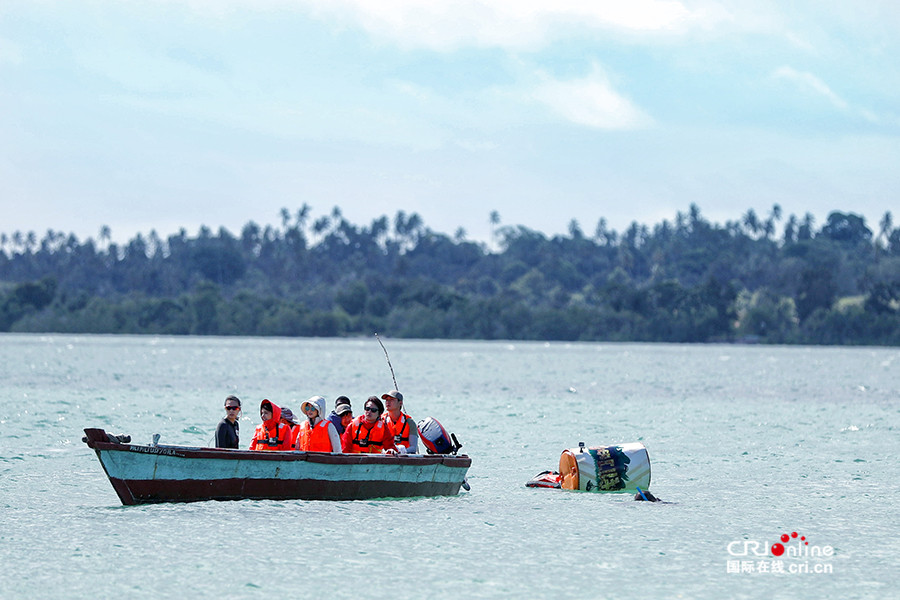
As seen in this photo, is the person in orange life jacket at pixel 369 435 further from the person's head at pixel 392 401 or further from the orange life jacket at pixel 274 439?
the orange life jacket at pixel 274 439

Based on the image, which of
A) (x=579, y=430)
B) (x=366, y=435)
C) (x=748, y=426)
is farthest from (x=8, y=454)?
(x=748, y=426)

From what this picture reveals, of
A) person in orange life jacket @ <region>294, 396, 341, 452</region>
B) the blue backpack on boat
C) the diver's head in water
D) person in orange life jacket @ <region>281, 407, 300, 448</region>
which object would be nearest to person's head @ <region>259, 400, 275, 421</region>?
person in orange life jacket @ <region>281, 407, 300, 448</region>

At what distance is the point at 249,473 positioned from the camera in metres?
19.5

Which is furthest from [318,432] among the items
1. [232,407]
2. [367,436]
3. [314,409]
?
[232,407]

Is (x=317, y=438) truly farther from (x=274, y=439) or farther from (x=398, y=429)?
(x=398, y=429)

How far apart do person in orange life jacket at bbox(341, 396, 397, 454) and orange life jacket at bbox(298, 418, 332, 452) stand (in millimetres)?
653

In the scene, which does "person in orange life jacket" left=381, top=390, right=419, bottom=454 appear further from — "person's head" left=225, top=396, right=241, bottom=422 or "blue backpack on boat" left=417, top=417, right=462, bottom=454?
"person's head" left=225, top=396, right=241, bottom=422

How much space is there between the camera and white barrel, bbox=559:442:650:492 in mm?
22609

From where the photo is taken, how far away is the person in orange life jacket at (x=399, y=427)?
2106 centimetres

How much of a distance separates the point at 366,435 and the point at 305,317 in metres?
171

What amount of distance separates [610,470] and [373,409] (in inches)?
184

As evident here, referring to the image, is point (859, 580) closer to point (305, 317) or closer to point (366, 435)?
point (366, 435)

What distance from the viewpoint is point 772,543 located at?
18.0 meters

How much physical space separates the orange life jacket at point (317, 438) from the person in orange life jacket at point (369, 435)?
25.7 inches
